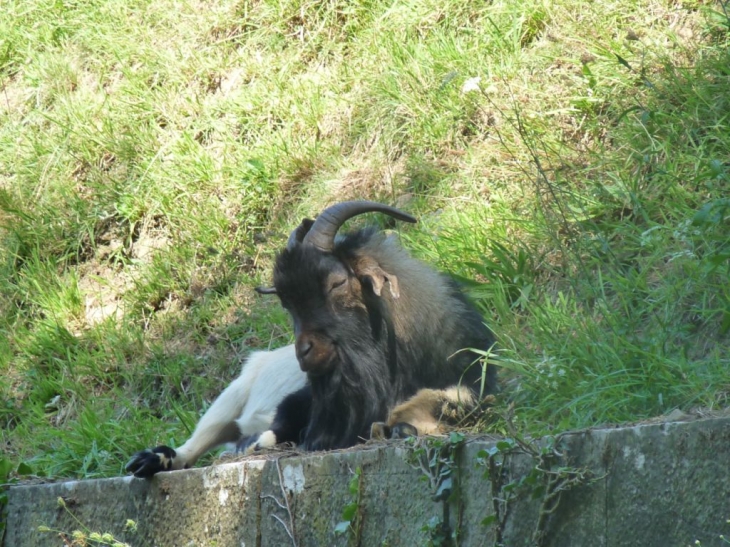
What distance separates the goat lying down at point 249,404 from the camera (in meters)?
5.61

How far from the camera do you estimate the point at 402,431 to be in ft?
14.9

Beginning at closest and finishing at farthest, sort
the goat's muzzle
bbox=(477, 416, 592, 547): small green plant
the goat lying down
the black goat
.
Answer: bbox=(477, 416, 592, 547): small green plant, the goat's muzzle, the black goat, the goat lying down

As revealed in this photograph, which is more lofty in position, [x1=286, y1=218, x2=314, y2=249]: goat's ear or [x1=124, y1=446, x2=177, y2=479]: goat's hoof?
[x1=286, y1=218, x2=314, y2=249]: goat's ear

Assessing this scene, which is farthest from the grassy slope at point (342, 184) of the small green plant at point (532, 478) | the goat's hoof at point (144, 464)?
the goat's hoof at point (144, 464)

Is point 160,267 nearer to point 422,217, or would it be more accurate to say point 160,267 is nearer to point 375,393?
point 422,217

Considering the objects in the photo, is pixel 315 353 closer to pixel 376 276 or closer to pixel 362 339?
pixel 362 339

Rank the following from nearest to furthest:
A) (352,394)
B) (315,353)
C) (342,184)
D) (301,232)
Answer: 1. (315,353)
2. (352,394)
3. (301,232)
4. (342,184)

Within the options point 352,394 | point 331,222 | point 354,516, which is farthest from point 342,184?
point 354,516

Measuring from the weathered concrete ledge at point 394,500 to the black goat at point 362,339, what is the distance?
0.78m

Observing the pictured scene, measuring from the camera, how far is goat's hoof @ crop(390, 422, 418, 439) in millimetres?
4516

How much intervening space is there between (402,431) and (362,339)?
558mm

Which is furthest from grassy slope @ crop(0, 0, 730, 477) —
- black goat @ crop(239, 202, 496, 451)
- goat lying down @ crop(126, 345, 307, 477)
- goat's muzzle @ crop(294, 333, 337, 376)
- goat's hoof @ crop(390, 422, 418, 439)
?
goat's muzzle @ crop(294, 333, 337, 376)

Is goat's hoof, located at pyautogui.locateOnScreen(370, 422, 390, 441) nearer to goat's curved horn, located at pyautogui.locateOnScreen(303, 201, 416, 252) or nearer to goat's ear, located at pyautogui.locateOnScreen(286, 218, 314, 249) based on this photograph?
goat's curved horn, located at pyautogui.locateOnScreen(303, 201, 416, 252)

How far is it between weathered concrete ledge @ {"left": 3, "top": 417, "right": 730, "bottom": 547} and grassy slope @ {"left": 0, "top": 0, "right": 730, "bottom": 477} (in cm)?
93
